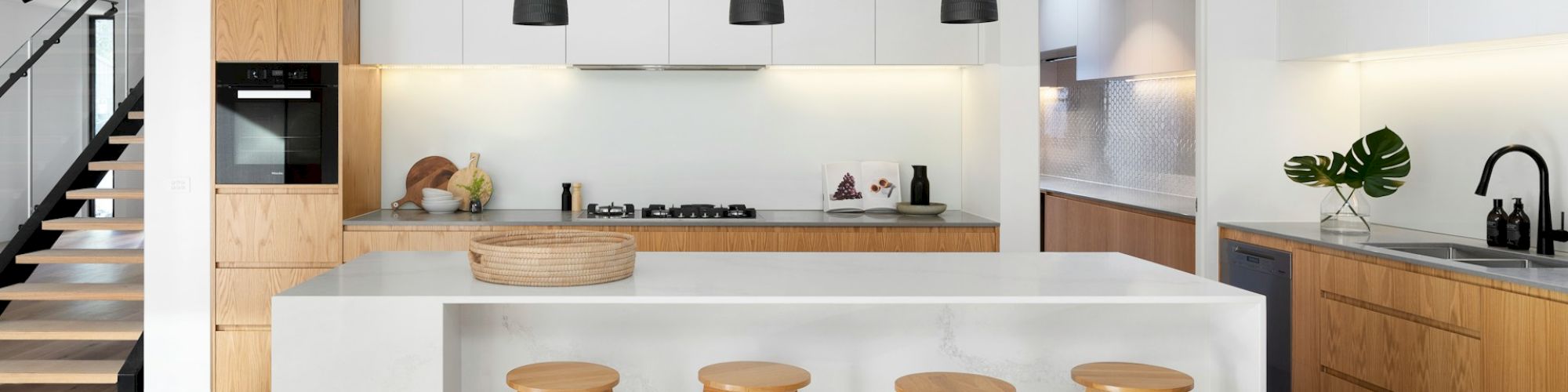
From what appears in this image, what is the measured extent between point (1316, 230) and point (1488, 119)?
626 millimetres

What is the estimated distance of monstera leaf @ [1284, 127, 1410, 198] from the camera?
3.42 m

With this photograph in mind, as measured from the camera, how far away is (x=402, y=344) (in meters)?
2.16

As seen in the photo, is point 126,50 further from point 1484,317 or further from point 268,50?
point 1484,317

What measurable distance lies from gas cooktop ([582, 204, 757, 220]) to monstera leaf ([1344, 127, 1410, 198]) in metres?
2.24

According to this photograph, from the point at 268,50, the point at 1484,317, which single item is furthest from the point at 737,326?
the point at 268,50

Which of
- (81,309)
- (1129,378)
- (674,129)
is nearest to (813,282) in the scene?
(1129,378)

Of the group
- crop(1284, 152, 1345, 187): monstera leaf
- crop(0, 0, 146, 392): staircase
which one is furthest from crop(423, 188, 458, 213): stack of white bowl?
crop(1284, 152, 1345, 187): monstera leaf

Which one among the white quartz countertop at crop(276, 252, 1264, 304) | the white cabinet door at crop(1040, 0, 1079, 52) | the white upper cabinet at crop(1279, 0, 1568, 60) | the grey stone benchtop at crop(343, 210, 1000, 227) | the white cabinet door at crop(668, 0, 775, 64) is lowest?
the white quartz countertop at crop(276, 252, 1264, 304)

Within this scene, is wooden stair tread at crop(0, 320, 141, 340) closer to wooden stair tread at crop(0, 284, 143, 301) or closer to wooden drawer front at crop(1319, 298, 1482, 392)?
wooden stair tread at crop(0, 284, 143, 301)

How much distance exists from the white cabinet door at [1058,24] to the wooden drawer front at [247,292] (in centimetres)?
436

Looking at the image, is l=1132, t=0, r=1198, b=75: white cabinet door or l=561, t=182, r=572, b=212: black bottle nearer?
l=1132, t=0, r=1198, b=75: white cabinet door

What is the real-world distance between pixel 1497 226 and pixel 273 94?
4.32 metres

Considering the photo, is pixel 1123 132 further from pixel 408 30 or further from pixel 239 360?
pixel 239 360

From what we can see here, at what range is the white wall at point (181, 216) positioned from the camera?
402cm
